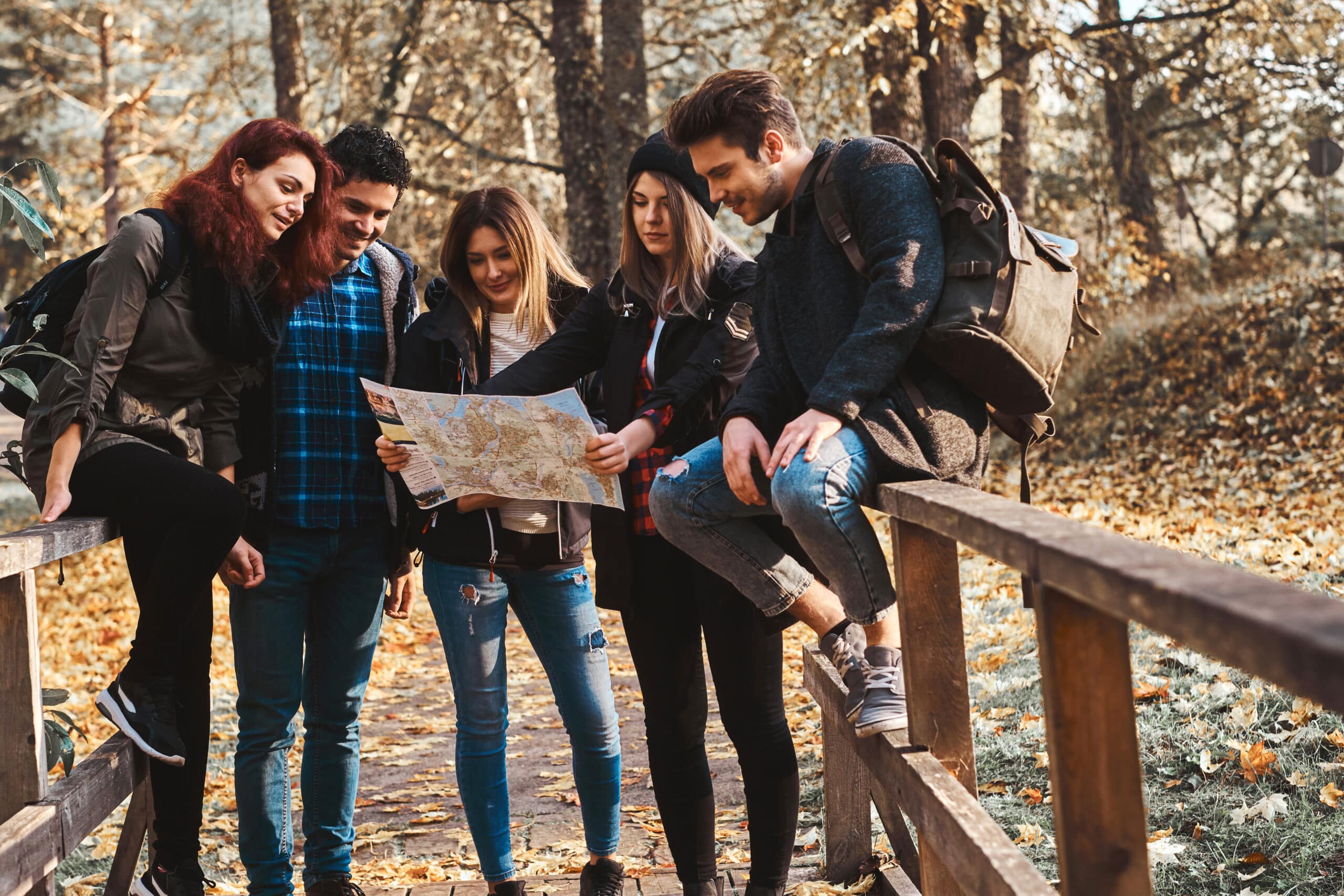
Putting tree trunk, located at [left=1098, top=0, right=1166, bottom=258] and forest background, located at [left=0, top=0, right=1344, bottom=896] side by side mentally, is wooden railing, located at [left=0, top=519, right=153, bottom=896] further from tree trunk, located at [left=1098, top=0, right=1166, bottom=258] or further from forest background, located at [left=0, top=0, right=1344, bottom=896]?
tree trunk, located at [left=1098, top=0, right=1166, bottom=258]

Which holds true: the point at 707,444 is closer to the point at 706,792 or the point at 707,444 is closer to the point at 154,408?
the point at 706,792

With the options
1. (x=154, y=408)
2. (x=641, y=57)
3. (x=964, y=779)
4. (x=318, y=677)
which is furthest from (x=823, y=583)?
(x=641, y=57)

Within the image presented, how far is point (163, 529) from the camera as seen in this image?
2.96m

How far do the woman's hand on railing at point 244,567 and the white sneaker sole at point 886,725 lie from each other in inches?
65.0

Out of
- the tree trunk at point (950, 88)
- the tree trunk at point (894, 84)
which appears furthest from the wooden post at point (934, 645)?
the tree trunk at point (950, 88)

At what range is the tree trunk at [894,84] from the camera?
1031cm

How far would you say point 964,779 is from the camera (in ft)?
8.23

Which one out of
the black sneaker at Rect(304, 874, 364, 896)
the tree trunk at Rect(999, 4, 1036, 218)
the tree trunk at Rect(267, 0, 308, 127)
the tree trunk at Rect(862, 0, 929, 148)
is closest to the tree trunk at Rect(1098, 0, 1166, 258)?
the tree trunk at Rect(999, 4, 1036, 218)

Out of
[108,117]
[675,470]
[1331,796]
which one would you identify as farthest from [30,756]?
A: [108,117]

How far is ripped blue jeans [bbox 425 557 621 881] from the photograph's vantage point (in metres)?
3.40

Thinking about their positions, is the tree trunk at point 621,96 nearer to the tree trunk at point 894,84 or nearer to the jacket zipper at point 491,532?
the tree trunk at point 894,84

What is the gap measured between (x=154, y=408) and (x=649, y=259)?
4.35ft

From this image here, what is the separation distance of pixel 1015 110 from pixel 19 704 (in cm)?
1513

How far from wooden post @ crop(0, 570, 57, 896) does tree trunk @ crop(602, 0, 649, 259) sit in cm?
780
